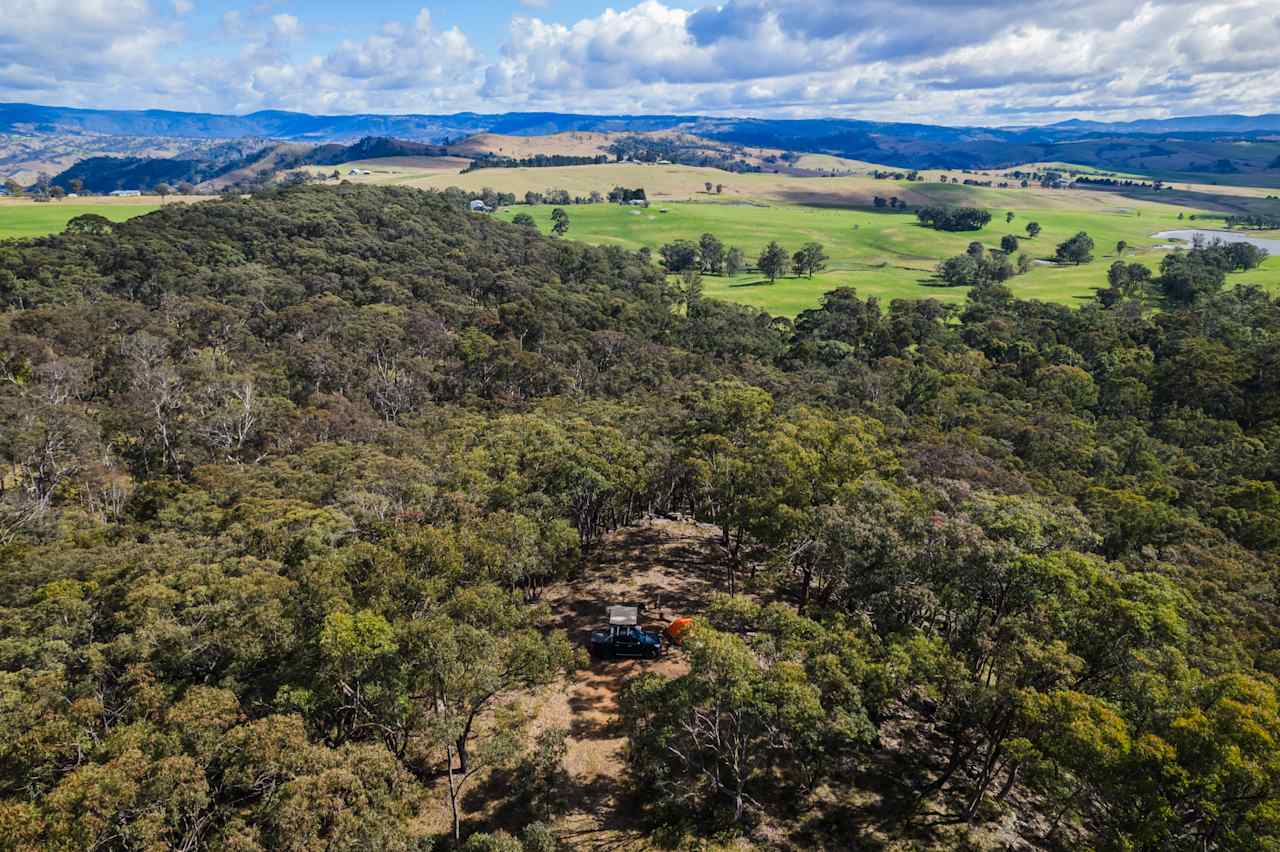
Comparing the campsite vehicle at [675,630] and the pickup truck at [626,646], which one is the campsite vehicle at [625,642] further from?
the campsite vehicle at [675,630]

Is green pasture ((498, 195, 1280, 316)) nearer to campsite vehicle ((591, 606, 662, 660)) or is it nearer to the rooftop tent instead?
the rooftop tent

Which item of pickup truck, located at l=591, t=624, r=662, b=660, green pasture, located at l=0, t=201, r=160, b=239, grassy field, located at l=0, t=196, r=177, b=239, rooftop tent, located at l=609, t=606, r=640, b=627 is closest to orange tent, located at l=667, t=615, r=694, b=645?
pickup truck, located at l=591, t=624, r=662, b=660

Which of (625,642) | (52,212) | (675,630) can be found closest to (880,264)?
(675,630)

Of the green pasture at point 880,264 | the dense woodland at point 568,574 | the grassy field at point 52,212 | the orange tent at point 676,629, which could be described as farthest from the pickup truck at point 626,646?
the grassy field at point 52,212

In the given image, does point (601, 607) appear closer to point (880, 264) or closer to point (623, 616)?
point (623, 616)

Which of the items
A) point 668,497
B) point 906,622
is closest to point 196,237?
point 668,497

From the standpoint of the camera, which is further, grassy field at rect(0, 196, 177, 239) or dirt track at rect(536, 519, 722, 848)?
grassy field at rect(0, 196, 177, 239)
